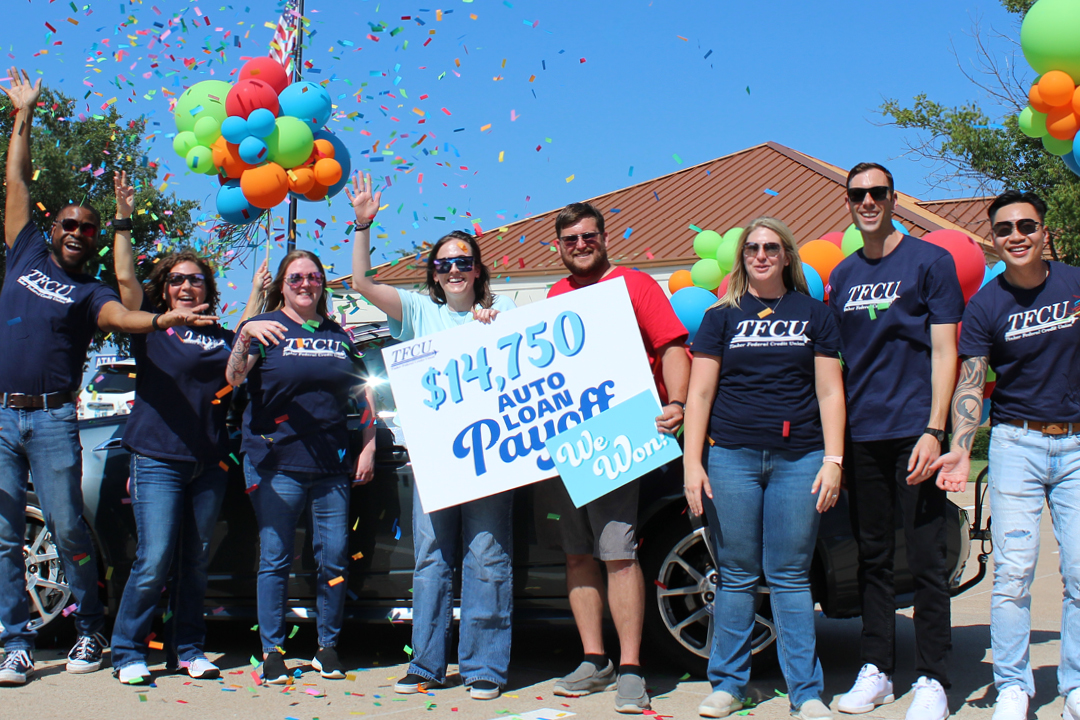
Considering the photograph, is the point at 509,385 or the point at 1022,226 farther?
the point at 509,385

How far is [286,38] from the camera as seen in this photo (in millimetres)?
6762

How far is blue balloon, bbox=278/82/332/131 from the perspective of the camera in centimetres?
587

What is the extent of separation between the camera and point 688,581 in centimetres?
413

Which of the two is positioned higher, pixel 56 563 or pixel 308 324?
pixel 308 324

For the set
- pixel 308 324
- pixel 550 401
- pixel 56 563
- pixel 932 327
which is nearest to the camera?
pixel 932 327

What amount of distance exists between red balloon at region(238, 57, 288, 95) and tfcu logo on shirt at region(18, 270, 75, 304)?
2.32 m

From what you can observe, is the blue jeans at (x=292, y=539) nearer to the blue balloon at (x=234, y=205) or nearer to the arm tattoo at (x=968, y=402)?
the blue balloon at (x=234, y=205)

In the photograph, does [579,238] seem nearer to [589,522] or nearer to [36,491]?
[589,522]

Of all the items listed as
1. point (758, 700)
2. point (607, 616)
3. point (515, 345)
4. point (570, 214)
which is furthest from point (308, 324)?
point (758, 700)

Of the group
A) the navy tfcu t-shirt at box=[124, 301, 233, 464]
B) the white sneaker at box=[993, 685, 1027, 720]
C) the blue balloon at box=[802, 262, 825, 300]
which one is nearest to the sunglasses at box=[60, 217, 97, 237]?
the navy tfcu t-shirt at box=[124, 301, 233, 464]

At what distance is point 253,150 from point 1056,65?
459 cm

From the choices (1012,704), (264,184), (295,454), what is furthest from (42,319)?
(1012,704)

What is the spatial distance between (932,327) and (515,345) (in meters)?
1.75

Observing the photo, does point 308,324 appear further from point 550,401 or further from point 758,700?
point 758,700
